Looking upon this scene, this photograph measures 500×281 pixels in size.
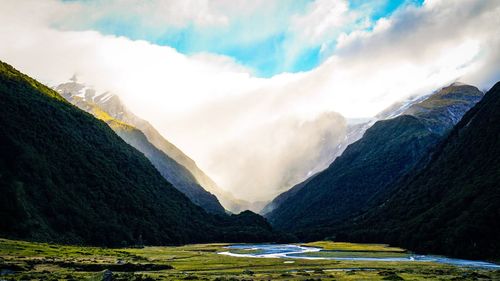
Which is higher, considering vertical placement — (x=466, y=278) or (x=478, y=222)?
(x=478, y=222)

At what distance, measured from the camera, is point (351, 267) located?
13575 centimetres

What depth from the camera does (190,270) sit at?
125625 mm

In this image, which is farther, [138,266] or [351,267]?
[351,267]

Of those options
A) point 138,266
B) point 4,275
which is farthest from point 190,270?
point 4,275

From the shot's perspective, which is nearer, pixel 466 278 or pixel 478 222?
pixel 466 278

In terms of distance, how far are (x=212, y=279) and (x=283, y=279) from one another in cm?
1529

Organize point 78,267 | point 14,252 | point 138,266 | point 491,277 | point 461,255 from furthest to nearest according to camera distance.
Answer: point 461,255 < point 14,252 < point 138,266 < point 78,267 < point 491,277

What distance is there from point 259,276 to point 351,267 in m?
39.1

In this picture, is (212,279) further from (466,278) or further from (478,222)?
(478,222)

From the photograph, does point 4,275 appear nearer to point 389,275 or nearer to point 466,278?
point 389,275

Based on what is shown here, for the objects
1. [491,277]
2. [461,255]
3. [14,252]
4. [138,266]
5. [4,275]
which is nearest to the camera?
[4,275]

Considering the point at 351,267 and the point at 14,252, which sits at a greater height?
the point at 14,252

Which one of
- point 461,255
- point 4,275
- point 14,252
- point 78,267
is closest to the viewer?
point 4,275

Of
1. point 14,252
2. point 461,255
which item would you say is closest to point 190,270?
point 14,252
